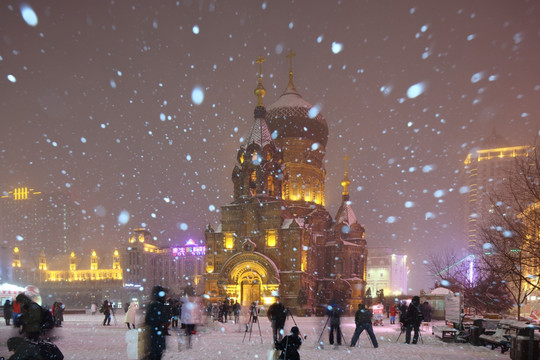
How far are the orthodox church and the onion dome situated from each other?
0.11 metres

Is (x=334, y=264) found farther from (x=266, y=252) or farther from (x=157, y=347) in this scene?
(x=157, y=347)

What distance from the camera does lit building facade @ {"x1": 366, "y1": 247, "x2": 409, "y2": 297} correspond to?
13500 cm

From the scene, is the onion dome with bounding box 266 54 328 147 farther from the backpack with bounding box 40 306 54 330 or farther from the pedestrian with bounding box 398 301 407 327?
the backpack with bounding box 40 306 54 330

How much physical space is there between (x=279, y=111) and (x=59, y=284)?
213 ft

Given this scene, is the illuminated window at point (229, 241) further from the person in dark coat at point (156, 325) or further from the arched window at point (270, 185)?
the person in dark coat at point (156, 325)

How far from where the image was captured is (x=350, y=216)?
56094 mm

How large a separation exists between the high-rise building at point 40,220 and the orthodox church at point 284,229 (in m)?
119

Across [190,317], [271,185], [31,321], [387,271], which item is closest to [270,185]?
[271,185]

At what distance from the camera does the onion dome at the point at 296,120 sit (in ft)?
177

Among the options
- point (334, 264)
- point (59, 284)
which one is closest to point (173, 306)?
point (334, 264)

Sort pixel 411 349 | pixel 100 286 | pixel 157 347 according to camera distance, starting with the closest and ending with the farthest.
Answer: pixel 157 347, pixel 411 349, pixel 100 286

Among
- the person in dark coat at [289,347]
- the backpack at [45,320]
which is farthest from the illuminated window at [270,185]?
the backpack at [45,320]

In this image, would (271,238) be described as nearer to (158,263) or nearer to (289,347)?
(289,347)

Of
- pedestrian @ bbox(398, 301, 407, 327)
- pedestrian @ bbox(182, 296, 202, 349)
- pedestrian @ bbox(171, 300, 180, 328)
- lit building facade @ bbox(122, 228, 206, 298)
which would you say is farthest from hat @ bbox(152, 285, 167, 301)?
lit building facade @ bbox(122, 228, 206, 298)
